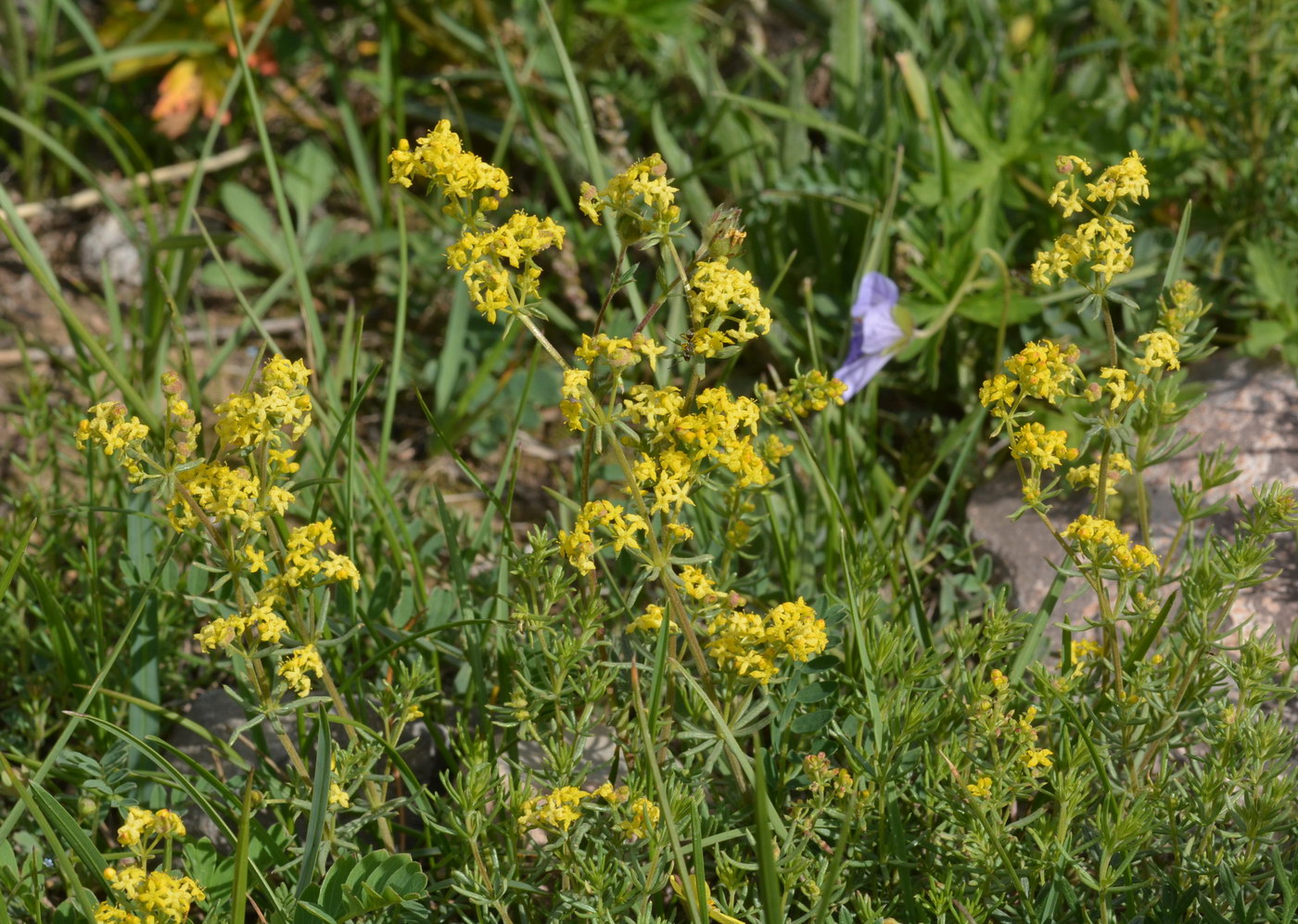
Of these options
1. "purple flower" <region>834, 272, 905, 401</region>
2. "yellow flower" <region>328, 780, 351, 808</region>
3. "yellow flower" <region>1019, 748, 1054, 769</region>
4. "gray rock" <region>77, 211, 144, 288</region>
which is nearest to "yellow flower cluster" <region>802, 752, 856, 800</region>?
"yellow flower" <region>1019, 748, 1054, 769</region>

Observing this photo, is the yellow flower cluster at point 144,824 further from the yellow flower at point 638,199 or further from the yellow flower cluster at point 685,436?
the yellow flower at point 638,199

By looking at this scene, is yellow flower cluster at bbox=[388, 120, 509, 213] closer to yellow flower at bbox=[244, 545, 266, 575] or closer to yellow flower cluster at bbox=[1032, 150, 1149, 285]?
yellow flower at bbox=[244, 545, 266, 575]

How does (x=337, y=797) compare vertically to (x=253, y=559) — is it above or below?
below

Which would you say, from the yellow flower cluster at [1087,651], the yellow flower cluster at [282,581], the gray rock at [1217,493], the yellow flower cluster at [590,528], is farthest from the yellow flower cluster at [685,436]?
the gray rock at [1217,493]

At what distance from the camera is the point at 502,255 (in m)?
1.49

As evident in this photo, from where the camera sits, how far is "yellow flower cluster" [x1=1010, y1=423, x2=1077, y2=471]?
1.63 metres

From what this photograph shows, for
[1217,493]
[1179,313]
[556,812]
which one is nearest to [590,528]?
[556,812]

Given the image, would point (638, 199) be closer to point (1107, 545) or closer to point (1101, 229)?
point (1101, 229)

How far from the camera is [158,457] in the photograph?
7.68ft

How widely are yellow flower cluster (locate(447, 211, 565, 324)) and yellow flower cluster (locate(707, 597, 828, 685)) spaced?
1.67 ft

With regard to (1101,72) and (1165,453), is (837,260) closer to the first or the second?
(1101,72)

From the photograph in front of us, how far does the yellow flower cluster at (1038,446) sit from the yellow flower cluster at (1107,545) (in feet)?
0.28

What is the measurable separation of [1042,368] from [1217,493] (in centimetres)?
125

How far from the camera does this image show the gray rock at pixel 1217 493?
243 cm
